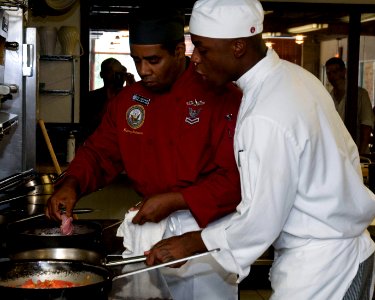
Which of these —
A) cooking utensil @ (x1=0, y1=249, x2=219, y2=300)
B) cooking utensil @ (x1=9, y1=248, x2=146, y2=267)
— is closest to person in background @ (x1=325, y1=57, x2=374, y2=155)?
cooking utensil @ (x1=9, y1=248, x2=146, y2=267)

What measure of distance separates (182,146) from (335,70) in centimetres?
490

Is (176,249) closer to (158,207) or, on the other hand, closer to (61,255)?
(158,207)

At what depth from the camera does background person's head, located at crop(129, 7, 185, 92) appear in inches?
102

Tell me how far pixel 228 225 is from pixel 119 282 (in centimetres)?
39

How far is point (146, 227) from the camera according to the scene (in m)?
2.69

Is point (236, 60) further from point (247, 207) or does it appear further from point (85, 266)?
point (85, 266)

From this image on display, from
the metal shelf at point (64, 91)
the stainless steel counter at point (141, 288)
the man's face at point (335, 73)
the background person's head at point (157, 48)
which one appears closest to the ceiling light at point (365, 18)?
the man's face at point (335, 73)

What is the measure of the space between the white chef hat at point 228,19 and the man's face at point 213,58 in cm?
2

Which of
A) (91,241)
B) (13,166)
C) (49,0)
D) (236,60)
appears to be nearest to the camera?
(236,60)

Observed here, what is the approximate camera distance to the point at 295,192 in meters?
1.99

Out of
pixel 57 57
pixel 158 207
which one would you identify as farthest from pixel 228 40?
pixel 57 57

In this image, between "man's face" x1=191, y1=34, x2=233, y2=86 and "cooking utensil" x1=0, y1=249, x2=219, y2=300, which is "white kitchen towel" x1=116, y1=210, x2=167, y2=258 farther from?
"man's face" x1=191, y1=34, x2=233, y2=86

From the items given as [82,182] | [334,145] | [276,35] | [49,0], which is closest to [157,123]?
[82,182]

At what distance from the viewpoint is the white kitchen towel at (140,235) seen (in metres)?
2.67
